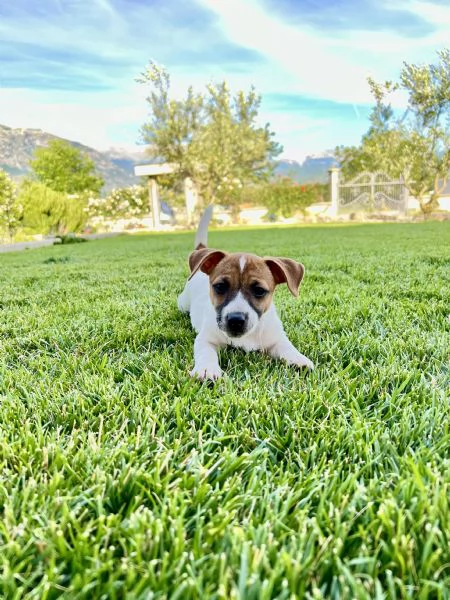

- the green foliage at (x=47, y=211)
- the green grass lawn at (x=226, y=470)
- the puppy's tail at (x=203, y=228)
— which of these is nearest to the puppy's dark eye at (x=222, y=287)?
the green grass lawn at (x=226, y=470)

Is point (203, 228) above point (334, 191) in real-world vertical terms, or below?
below

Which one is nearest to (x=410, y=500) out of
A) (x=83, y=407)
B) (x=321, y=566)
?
(x=321, y=566)

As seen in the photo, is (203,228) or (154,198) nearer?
(203,228)

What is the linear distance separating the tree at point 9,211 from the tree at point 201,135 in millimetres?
13167

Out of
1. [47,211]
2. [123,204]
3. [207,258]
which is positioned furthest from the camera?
[123,204]

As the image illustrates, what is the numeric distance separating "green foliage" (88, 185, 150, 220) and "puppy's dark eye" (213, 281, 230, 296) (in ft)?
105

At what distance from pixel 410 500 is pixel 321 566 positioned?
314mm

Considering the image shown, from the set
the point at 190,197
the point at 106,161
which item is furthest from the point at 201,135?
the point at 106,161

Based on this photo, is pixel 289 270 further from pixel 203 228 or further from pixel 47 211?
pixel 47 211

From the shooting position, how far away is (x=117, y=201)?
35.3 metres

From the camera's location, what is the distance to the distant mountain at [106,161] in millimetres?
42838

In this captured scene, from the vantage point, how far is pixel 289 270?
2533 millimetres

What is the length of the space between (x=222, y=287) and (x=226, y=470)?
142cm

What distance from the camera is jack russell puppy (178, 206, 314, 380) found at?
7.30 ft
